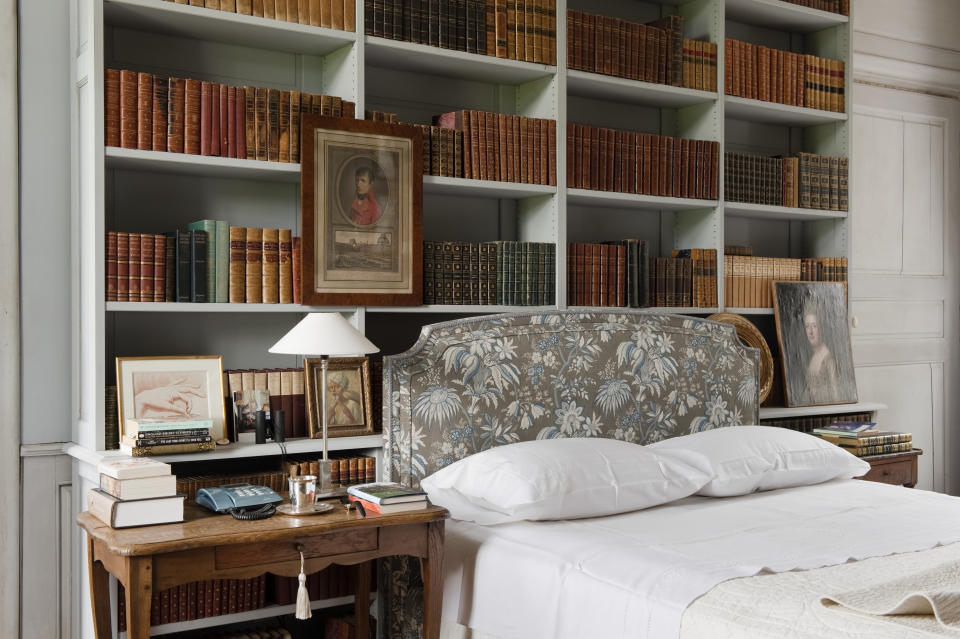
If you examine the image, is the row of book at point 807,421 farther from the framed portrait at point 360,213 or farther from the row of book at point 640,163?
the framed portrait at point 360,213

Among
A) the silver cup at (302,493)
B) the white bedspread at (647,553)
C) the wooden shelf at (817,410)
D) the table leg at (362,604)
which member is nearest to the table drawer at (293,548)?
the silver cup at (302,493)

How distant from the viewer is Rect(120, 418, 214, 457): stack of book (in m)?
2.76

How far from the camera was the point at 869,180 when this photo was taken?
4941 mm

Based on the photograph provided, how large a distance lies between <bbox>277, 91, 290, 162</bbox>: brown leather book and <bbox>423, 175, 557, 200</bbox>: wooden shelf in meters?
0.51

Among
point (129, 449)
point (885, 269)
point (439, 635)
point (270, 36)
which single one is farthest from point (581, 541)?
point (885, 269)

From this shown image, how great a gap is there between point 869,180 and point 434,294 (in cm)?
269

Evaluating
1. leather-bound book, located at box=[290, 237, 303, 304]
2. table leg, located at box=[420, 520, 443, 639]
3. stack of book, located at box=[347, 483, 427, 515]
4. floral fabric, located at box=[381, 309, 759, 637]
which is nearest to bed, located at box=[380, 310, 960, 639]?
floral fabric, located at box=[381, 309, 759, 637]

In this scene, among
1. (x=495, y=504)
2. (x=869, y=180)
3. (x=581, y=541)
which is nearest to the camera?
(x=581, y=541)

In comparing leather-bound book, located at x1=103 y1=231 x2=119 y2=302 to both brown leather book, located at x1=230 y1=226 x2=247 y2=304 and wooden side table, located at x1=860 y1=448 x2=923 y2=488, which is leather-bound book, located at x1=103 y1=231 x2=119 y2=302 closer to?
brown leather book, located at x1=230 y1=226 x2=247 y2=304

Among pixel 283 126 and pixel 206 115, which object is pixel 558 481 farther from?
pixel 206 115

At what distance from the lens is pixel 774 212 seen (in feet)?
14.3

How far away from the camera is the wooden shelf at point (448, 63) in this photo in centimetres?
332

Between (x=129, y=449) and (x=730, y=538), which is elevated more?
(x=129, y=449)

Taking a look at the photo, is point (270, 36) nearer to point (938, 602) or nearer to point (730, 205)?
point (730, 205)
